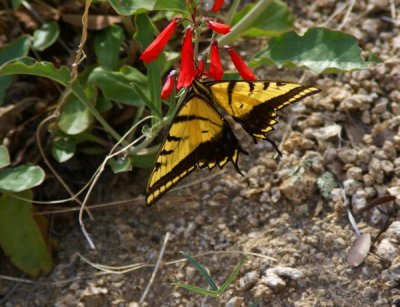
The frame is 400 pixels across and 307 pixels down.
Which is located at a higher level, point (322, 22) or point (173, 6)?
point (173, 6)

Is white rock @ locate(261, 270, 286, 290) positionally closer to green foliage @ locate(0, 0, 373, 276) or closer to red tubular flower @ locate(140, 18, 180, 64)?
green foliage @ locate(0, 0, 373, 276)

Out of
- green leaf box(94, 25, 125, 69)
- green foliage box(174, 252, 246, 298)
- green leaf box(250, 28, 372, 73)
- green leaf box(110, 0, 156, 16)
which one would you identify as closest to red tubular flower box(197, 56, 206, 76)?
green leaf box(110, 0, 156, 16)

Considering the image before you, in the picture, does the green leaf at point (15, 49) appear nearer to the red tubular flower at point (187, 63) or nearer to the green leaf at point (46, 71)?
the green leaf at point (46, 71)

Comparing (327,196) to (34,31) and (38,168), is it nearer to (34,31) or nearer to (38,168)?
(38,168)

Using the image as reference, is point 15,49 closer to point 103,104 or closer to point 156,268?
point 103,104

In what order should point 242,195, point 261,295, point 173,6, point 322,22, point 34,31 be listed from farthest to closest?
1. point 322,22
2. point 34,31
3. point 242,195
4. point 173,6
5. point 261,295

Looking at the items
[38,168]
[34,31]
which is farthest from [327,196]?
[34,31]

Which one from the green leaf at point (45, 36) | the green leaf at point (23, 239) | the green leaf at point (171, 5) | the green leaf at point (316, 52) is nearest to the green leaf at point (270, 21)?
the green leaf at point (316, 52)

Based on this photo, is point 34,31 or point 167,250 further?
point 34,31
